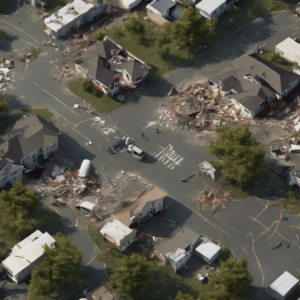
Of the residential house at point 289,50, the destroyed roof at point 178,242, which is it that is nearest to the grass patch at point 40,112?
the destroyed roof at point 178,242

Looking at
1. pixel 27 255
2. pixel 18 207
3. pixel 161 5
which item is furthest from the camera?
pixel 161 5

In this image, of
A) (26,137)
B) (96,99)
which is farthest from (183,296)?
(96,99)

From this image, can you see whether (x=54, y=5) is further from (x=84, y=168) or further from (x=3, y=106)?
(x=84, y=168)

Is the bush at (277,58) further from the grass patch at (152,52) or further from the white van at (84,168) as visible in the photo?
the white van at (84,168)

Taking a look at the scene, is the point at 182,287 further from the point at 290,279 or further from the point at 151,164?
the point at 151,164

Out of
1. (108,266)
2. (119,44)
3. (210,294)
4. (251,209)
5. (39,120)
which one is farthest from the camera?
(119,44)

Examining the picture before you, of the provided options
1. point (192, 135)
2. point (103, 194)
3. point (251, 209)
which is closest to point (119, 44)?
point (192, 135)

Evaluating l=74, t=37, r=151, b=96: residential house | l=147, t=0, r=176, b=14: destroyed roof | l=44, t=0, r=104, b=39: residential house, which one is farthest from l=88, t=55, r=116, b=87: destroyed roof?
l=147, t=0, r=176, b=14: destroyed roof
